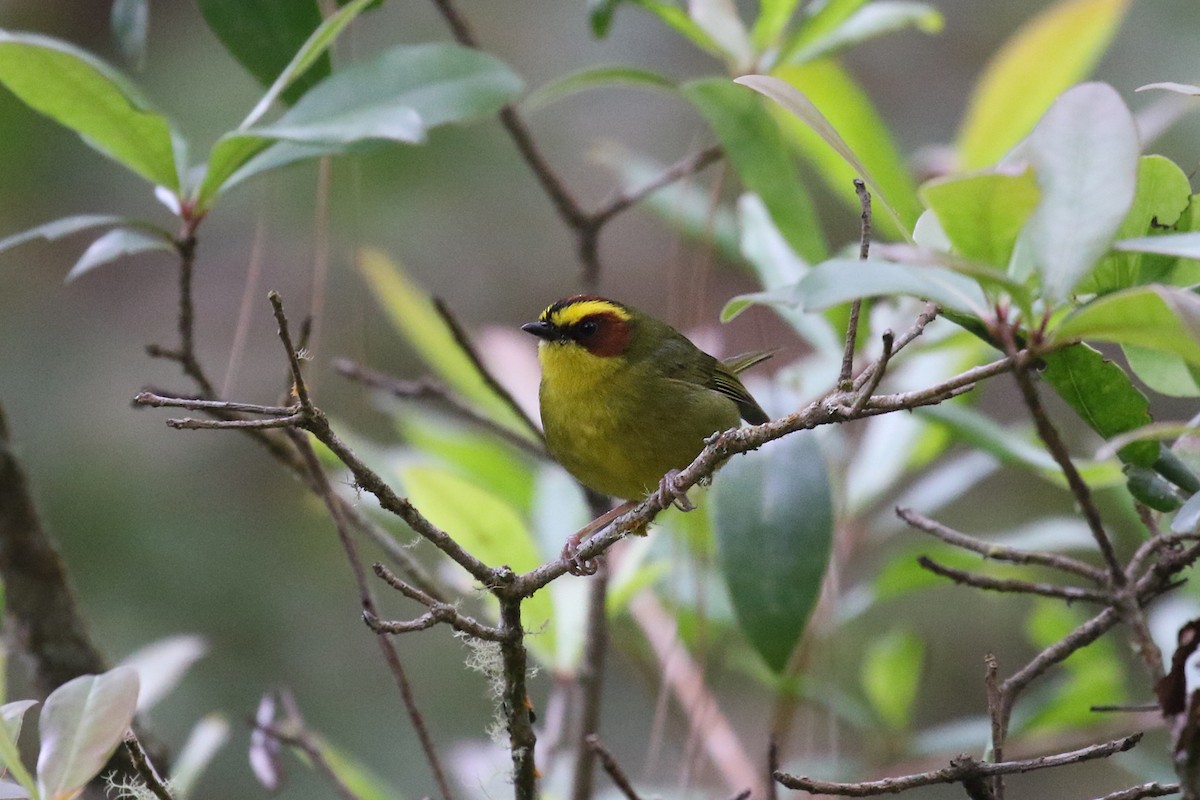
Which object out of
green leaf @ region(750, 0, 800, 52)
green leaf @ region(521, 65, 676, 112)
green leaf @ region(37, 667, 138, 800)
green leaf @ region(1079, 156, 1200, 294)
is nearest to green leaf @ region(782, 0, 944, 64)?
green leaf @ region(750, 0, 800, 52)

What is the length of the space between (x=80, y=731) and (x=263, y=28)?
1169mm

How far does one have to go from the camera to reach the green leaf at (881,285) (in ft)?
3.22

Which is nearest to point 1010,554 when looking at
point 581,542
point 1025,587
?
point 1025,587

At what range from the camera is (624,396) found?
2.66 m

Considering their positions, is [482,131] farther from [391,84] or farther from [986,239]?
[986,239]

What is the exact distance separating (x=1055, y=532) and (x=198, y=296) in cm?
428

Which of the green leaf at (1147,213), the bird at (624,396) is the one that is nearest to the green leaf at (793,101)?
the green leaf at (1147,213)

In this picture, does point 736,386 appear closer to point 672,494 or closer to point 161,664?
point 672,494

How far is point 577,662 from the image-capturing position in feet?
7.95

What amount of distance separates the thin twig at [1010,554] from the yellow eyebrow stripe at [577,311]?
150 centimetres

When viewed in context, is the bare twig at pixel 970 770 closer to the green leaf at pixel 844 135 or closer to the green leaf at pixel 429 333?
the green leaf at pixel 844 135

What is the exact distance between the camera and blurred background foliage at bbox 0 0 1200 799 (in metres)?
4.49

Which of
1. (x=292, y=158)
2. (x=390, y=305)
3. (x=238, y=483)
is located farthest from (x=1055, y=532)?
(x=238, y=483)

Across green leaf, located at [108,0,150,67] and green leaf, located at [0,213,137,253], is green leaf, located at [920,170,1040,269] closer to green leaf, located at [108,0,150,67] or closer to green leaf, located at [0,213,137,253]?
green leaf, located at [0,213,137,253]
